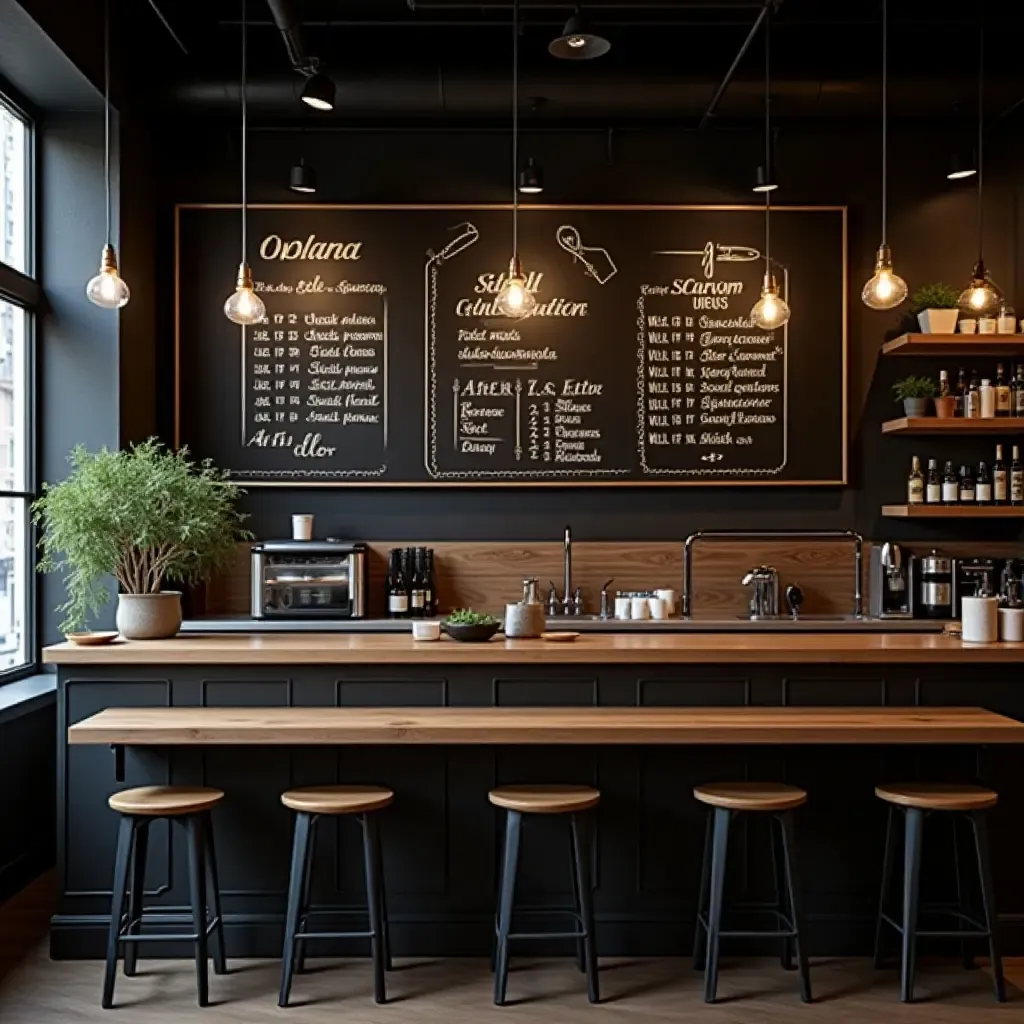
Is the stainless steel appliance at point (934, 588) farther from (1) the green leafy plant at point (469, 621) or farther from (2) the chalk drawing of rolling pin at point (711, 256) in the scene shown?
(1) the green leafy plant at point (469, 621)

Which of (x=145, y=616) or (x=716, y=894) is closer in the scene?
(x=716, y=894)

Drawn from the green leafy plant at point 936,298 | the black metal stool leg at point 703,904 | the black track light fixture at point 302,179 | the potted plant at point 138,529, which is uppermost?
the black track light fixture at point 302,179

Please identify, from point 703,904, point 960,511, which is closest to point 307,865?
point 703,904

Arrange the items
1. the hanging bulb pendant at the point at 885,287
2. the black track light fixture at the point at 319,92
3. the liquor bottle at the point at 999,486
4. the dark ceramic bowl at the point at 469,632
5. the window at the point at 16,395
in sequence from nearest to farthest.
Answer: the dark ceramic bowl at the point at 469,632 < the hanging bulb pendant at the point at 885,287 < the black track light fixture at the point at 319,92 < the window at the point at 16,395 < the liquor bottle at the point at 999,486

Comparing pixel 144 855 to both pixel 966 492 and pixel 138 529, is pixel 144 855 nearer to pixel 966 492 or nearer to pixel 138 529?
pixel 138 529

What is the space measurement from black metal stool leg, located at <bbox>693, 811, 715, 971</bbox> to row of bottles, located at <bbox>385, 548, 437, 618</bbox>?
2105mm


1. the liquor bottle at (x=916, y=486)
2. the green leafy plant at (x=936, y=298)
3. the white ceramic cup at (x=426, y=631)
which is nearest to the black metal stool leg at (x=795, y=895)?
the white ceramic cup at (x=426, y=631)

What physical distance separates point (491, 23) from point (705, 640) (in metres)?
2.64

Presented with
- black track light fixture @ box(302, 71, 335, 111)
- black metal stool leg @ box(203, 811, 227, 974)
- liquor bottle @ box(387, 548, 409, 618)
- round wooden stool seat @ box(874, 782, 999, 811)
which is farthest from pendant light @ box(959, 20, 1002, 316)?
black metal stool leg @ box(203, 811, 227, 974)

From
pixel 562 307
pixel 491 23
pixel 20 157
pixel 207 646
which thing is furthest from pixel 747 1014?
pixel 20 157

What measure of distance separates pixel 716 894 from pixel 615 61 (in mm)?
3544

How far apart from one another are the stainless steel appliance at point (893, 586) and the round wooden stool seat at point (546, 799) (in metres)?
2.47

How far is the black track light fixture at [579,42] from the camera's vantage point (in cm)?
386

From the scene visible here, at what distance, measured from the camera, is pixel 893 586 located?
17.6 feet
